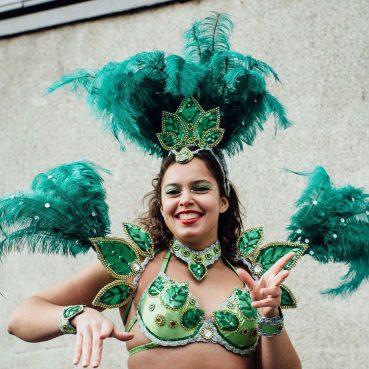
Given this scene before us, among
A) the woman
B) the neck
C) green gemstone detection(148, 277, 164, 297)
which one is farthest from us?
the neck

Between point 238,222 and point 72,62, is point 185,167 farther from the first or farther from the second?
point 72,62

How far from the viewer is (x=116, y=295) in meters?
2.50

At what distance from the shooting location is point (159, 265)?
2568mm

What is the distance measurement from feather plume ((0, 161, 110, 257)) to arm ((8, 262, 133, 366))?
0.11 m

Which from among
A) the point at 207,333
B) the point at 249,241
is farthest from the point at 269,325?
the point at 249,241

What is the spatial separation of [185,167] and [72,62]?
2049 mm

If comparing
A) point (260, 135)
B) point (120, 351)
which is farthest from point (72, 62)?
point (120, 351)

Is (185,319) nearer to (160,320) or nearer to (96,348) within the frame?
(160,320)

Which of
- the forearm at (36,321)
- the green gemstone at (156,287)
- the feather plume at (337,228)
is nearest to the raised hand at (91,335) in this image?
the forearm at (36,321)

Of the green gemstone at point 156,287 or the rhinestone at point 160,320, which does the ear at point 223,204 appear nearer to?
the green gemstone at point 156,287

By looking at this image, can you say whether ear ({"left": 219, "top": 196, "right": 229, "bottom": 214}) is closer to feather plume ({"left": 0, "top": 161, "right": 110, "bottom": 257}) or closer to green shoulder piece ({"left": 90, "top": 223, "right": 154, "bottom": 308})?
green shoulder piece ({"left": 90, "top": 223, "right": 154, "bottom": 308})

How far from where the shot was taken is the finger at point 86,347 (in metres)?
2.11

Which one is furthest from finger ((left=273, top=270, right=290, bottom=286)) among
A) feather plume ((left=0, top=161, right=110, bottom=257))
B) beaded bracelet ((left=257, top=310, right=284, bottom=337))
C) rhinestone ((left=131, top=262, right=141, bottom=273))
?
feather plume ((left=0, top=161, right=110, bottom=257))

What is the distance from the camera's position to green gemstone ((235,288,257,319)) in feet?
8.02
